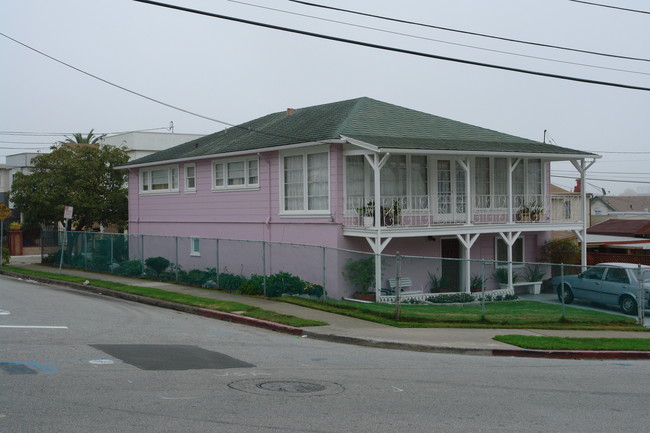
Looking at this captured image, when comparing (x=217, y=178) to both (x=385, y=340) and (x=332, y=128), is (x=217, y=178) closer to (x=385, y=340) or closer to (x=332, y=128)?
(x=332, y=128)

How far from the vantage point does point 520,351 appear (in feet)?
47.4

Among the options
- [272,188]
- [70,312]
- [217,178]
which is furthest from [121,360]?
[217,178]

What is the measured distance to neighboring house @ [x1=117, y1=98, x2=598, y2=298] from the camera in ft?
74.3

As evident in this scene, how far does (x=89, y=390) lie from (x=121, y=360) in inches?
91.0

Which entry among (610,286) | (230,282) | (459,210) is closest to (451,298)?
(459,210)

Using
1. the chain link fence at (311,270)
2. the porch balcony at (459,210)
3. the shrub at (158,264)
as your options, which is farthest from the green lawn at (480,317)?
the shrub at (158,264)

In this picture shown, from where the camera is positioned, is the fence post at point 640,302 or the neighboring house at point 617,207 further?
the neighboring house at point 617,207

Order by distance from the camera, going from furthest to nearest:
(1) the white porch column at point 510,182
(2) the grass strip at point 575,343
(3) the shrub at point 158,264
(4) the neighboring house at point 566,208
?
1. (4) the neighboring house at point 566,208
2. (3) the shrub at point 158,264
3. (1) the white porch column at point 510,182
4. (2) the grass strip at point 575,343

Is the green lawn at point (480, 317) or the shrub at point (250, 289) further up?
the shrub at point (250, 289)

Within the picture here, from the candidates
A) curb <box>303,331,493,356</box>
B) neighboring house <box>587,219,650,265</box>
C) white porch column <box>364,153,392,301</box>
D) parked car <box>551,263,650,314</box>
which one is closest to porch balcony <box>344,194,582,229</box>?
white porch column <box>364,153,392,301</box>

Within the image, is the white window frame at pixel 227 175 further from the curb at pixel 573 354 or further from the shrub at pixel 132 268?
the curb at pixel 573 354

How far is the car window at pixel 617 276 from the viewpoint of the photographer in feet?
65.0

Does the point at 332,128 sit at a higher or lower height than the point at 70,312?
higher

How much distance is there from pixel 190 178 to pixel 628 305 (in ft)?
57.5
